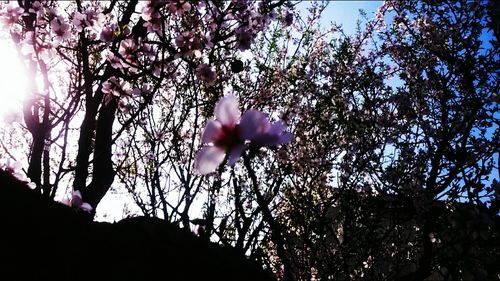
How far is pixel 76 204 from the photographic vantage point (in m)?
3.24

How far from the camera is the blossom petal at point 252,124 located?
1.38 meters

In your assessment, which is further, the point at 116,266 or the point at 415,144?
the point at 415,144

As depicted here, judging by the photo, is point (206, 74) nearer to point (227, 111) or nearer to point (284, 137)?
point (227, 111)

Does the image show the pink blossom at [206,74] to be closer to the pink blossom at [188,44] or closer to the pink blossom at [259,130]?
the pink blossom at [188,44]

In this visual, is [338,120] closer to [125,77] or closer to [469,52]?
[469,52]

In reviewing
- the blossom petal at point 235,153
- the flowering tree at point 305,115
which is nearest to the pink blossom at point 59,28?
the flowering tree at point 305,115

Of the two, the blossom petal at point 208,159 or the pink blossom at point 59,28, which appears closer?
the blossom petal at point 208,159

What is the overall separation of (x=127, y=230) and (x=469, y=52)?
308 inches

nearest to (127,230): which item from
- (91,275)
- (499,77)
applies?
(91,275)

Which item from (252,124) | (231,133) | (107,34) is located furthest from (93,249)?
(107,34)

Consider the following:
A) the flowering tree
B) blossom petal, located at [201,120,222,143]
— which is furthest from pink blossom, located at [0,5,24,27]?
blossom petal, located at [201,120,222,143]

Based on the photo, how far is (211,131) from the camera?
56.8 inches

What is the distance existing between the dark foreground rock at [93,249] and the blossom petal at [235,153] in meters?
0.90

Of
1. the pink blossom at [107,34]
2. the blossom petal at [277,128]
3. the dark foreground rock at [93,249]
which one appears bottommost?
the dark foreground rock at [93,249]
